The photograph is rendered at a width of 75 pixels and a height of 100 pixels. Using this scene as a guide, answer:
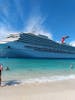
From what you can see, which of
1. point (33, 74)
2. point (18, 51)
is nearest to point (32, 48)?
point (18, 51)

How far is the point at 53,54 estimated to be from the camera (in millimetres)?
74438

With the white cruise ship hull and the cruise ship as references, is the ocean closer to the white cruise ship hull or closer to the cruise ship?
the white cruise ship hull

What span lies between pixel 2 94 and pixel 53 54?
6636 cm

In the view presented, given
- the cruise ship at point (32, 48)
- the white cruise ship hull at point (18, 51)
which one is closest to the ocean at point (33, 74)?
the white cruise ship hull at point (18, 51)

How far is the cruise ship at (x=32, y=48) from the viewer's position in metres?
62.6

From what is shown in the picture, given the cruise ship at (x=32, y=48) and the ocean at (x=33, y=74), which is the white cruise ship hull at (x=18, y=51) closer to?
the cruise ship at (x=32, y=48)

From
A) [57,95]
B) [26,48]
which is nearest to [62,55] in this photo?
[26,48]

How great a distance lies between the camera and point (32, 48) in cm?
6744

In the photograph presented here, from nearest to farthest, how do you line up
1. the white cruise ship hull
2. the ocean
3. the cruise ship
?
the ocean → the white cruise ship hull → the cruise ship

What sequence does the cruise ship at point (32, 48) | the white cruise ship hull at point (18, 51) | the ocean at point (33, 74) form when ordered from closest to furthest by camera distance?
the ocean at point (33, 74) < the white cruise ship hull at point (18, 51) < the cruise ship at point (32, 48)

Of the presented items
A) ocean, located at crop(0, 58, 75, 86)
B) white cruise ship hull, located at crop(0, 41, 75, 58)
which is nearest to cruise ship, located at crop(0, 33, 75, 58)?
white cruise ship hull, located at crop(0, 41, 75, 58)

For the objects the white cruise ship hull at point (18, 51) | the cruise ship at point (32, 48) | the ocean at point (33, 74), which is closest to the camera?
the ocean at point (33, 74)

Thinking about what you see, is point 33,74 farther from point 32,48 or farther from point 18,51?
point 32,48

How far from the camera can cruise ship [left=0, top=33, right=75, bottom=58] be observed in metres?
62.6
